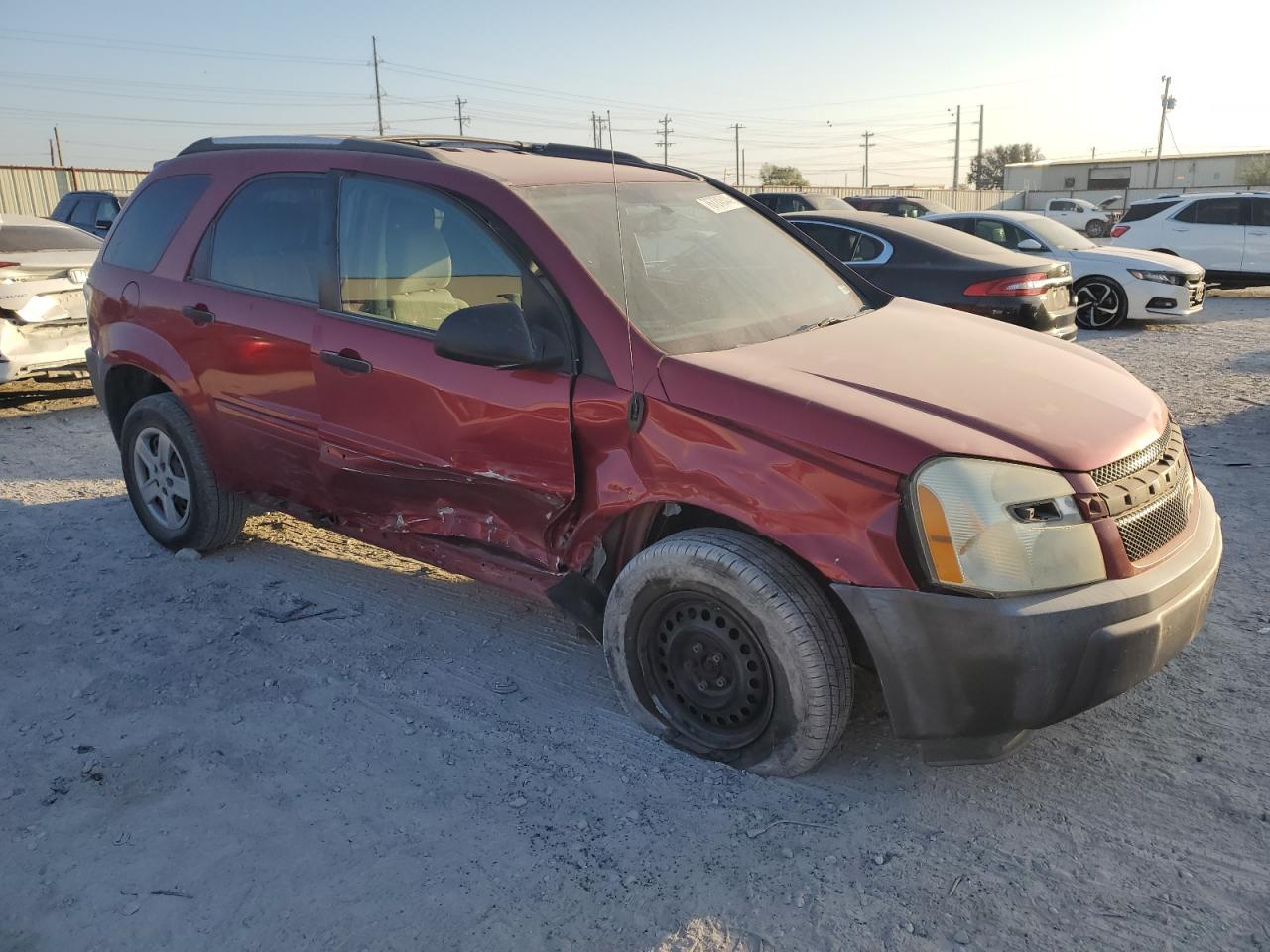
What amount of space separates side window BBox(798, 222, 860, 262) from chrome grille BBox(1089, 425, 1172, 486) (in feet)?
19.3

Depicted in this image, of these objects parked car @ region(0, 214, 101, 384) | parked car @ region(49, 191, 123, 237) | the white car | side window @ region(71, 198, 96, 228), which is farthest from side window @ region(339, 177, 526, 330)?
side window @ region(71, 198, 96, 228)

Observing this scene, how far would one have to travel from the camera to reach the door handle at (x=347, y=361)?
356 centimetres

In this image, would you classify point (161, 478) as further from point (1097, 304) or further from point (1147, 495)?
point (1097, 304)

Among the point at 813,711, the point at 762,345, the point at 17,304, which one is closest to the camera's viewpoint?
the point at 813,711

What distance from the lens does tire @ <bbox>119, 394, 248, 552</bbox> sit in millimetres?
4539

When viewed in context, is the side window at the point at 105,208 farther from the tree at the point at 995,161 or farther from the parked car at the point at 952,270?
the tree at the point at 995,161

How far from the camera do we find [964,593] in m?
2.49

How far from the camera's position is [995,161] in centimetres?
8738

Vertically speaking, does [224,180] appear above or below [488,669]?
above

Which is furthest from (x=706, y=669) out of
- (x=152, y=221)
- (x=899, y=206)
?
(x=899, y=206)

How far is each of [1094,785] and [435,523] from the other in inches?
92.2

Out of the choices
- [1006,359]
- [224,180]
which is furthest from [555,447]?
[224,180]

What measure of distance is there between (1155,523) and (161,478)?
14.3 feet

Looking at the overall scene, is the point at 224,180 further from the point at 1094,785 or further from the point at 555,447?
the point at 1094,785
